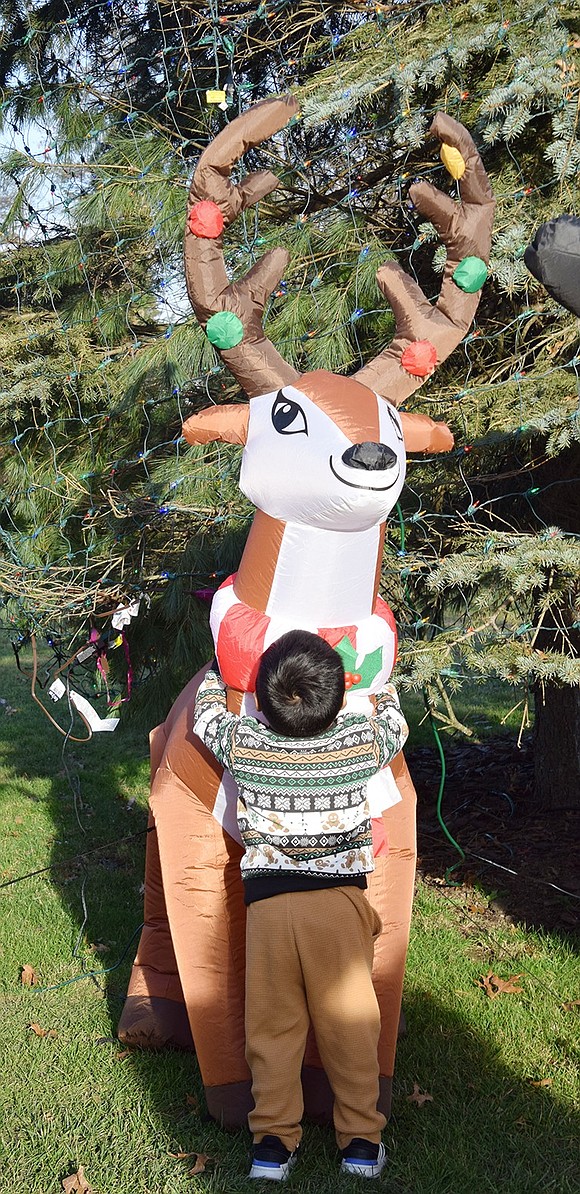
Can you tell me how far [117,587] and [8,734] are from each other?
13.8 ft

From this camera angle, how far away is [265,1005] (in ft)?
8.42

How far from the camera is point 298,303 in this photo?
3.73 m

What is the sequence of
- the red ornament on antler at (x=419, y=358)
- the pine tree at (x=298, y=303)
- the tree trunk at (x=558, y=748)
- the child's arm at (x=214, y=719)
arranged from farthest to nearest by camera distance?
the tree trunk at (x=558, y=748) → the pine tree at (x=298, y=303) → the red ornament on antler at (x=419, y=358) → the child's arm at (x=214, y=719)

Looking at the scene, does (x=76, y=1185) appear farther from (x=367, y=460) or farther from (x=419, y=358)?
(x=419, y=358)

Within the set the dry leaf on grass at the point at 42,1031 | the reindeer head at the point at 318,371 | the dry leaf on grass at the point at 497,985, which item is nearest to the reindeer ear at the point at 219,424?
the reindeer head at the point at 318,371

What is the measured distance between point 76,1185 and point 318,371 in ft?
7.44

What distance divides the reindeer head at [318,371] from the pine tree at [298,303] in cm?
37

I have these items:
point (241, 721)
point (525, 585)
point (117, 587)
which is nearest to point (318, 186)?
point (117, 587)

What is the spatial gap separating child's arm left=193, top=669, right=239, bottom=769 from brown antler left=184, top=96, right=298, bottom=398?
33.1 inches

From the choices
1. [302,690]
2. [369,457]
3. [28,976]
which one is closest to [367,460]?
[369,457]

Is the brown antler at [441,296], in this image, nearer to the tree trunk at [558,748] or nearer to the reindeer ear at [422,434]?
the reindeer ear at [422,434]

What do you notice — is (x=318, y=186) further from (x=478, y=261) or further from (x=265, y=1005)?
(x=265, y=1005)

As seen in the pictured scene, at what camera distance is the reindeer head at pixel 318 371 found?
2674 mm

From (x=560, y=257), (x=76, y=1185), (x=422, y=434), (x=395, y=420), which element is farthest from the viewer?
(x=422, y=434)
